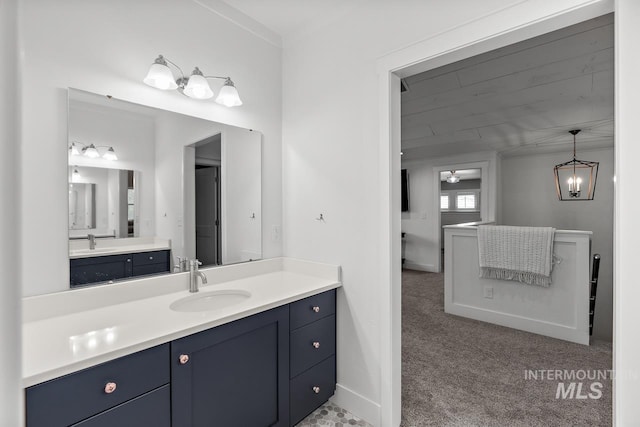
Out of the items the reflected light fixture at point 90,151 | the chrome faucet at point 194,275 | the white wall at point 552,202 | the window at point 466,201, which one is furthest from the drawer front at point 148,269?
the window at point 466,201

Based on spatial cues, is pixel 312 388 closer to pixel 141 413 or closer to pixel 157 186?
pixel 141 413

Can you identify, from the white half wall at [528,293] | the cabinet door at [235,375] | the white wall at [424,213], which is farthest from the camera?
the white wall at [424,213]

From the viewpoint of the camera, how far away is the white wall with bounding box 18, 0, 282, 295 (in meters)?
1.31

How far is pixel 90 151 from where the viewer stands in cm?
153

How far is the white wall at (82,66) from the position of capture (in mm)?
1312

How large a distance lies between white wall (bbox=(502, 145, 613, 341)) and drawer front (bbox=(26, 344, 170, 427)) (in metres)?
5.90

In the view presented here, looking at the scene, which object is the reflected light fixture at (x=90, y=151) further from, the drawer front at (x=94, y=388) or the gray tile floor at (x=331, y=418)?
the gray tile floor at (x=331, y=418)

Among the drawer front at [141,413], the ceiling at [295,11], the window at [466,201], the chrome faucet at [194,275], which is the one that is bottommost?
the drawer front at [141,413]

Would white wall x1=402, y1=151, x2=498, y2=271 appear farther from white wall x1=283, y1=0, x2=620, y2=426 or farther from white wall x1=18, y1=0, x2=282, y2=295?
white wall x1=18, y1=0, x2=282, y2=295

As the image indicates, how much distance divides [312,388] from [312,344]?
9.7 inches

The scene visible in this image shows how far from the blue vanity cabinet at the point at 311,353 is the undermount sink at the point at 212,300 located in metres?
0.33

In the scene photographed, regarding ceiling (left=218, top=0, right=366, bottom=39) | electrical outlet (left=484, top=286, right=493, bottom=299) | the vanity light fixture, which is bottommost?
electrical outlet (left=484, top=286, right=493, bottom=299)

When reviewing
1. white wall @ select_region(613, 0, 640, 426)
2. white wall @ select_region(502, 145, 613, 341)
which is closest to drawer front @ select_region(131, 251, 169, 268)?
white wall @ select_region(613, 0, 640, 426)

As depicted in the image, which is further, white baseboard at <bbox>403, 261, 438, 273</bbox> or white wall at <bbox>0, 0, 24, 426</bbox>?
white baseboard at <bbox>403, 261, 438, 273</bbox>
